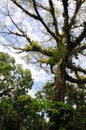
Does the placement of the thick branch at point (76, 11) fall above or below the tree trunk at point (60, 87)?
above

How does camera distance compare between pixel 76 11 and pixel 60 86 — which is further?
pixel 60 86

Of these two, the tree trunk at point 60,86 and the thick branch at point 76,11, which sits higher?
the thick branch at point 76,11

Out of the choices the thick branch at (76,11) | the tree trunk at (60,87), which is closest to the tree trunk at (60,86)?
the tree trunk at (60,87)

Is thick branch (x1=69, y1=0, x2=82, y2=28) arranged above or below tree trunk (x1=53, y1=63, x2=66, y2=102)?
above

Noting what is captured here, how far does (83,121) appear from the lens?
9781 mm

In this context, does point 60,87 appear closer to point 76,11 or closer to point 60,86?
point 60,86

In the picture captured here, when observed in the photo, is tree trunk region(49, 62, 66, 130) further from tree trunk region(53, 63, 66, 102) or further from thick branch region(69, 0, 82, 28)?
thick branch region(69, 0, 82, 28)

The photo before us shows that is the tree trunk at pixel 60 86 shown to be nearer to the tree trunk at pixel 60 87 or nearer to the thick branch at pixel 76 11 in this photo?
the tree trunk at pixel 60 87

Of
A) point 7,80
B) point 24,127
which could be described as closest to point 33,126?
point 24,127

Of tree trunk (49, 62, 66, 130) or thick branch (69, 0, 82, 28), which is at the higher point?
thick branch (69, 0, 82, 28)

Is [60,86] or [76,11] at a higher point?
[76,11]

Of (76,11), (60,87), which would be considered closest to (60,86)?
(60,87)

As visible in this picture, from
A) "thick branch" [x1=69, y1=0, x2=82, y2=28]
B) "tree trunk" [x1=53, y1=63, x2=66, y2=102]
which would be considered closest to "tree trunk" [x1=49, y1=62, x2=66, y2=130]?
"tree trunk" [x1=53, y1=63, x2=66, y2=102]

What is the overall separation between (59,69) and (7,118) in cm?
730
